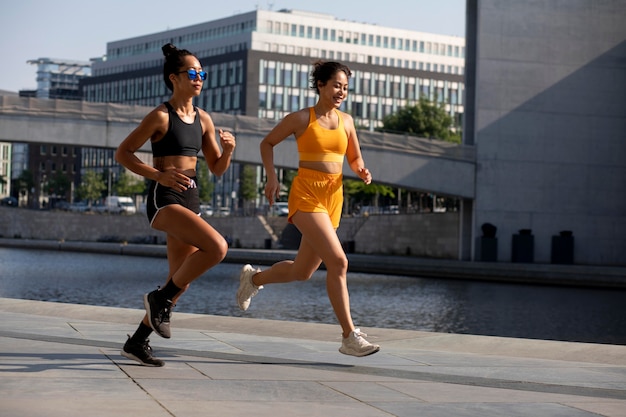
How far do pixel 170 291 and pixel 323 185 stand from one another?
4.38 ft

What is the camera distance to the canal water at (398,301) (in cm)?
2183

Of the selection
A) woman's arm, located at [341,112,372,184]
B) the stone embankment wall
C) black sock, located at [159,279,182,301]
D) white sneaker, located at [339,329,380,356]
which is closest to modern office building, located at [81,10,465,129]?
the stone embankment wall

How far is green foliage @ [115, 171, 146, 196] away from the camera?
421ft

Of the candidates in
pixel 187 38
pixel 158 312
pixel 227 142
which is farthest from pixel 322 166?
pixel 187 38

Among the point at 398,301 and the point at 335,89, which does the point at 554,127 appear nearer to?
the point at 398,301

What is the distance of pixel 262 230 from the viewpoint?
82500 mm

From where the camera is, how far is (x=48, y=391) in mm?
6359

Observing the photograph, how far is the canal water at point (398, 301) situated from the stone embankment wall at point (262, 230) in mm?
15952

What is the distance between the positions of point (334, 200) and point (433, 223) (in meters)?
51.4

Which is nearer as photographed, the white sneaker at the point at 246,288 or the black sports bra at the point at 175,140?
the black sports bra at the point at 175,140

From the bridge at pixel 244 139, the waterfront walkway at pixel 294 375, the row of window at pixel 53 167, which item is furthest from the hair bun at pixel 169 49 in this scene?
the row of window at pixel 53 167

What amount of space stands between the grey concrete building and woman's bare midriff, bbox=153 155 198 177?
145ft

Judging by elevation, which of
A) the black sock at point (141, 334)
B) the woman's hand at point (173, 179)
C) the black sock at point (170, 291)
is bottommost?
the black sock at point (141, 334)

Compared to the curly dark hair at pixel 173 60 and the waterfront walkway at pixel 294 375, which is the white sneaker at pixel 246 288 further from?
the curly dark hair at pixel 173 60
